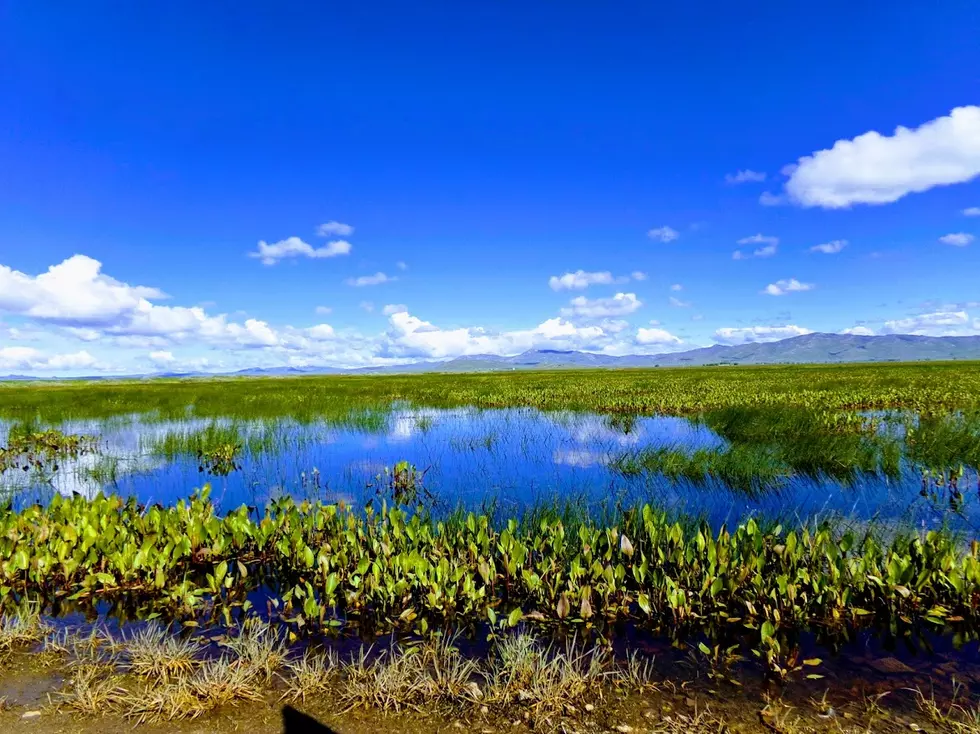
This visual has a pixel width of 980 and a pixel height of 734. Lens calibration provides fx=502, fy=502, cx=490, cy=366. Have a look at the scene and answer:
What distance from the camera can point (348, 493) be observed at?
12.6 m

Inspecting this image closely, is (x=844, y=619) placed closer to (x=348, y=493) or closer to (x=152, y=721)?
(x=152, y=721)

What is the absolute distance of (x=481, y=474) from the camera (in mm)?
14258

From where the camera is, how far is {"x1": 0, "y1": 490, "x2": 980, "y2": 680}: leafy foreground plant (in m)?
5.80

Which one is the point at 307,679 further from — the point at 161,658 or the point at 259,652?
the point at 161,658

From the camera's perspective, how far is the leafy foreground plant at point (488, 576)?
19.0 feet

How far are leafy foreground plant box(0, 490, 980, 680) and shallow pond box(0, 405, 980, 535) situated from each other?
3483 mm

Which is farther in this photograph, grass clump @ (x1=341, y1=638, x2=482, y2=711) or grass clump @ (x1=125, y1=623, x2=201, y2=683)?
grass clump @ (x1=125, y1=623, x2=201, y2=683)

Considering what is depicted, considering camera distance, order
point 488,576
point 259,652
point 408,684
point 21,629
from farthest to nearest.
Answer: point 488,576 → point 21,629 → point 259,652 → point 408,684

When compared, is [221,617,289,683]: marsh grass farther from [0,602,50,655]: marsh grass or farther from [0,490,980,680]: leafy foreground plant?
[0,602,50,655]: marsh grass

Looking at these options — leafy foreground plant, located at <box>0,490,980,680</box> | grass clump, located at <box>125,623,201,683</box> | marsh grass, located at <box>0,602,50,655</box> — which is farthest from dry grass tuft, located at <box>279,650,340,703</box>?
marsh grass, located at <box>0,602,50,655</box>

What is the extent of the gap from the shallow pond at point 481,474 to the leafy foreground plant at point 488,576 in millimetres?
3483

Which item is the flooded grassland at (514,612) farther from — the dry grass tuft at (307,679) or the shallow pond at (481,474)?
the shallow pond at (481,474)

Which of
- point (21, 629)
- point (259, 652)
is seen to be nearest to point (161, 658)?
point (259, 652)

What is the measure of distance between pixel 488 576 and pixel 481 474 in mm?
7848
